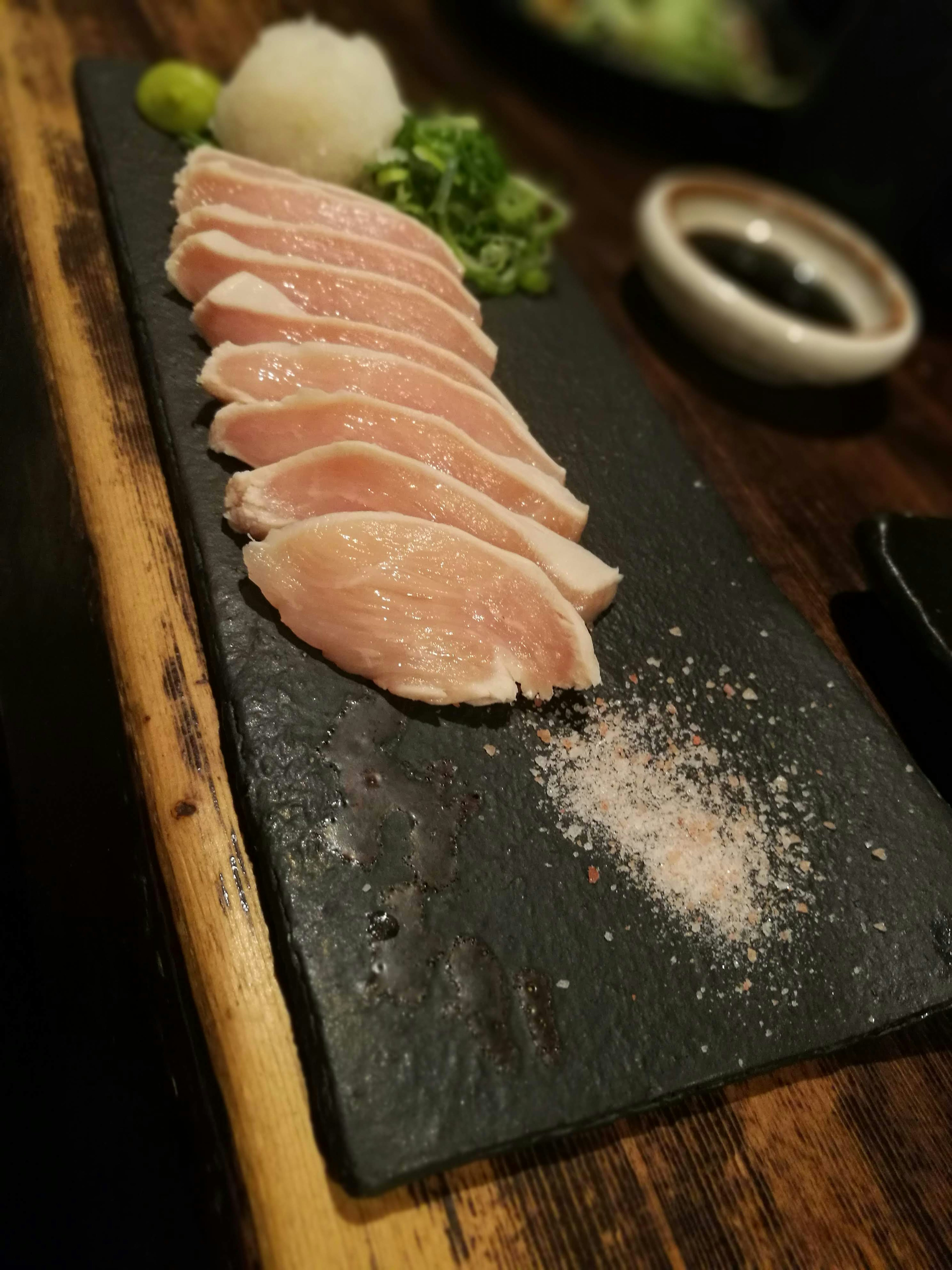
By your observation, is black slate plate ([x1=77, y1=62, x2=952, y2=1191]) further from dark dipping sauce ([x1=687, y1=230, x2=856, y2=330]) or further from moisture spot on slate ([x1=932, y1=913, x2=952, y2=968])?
dark dipping sauce ([x1=687, y1=230, x2=856, y2=330])

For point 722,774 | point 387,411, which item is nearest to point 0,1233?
point 722,774

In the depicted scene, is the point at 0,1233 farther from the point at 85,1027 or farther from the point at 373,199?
the point at 373,199

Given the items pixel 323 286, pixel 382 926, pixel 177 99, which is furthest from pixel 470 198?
pixel 382 926

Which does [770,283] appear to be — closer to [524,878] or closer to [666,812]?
[666,812]

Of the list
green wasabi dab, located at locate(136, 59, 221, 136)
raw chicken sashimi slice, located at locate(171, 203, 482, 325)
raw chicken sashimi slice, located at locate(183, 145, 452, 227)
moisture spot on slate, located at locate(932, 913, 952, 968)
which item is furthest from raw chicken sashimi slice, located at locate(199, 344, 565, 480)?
moisture spot on slate, located at locate(932, 913, 952, 968)

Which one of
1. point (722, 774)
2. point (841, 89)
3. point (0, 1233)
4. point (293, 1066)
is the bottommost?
point (0, 1233)

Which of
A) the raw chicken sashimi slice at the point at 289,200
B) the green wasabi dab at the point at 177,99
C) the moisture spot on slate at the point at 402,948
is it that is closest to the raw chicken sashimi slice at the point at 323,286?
the raw chicken sashimi slice at the point at 289,200
